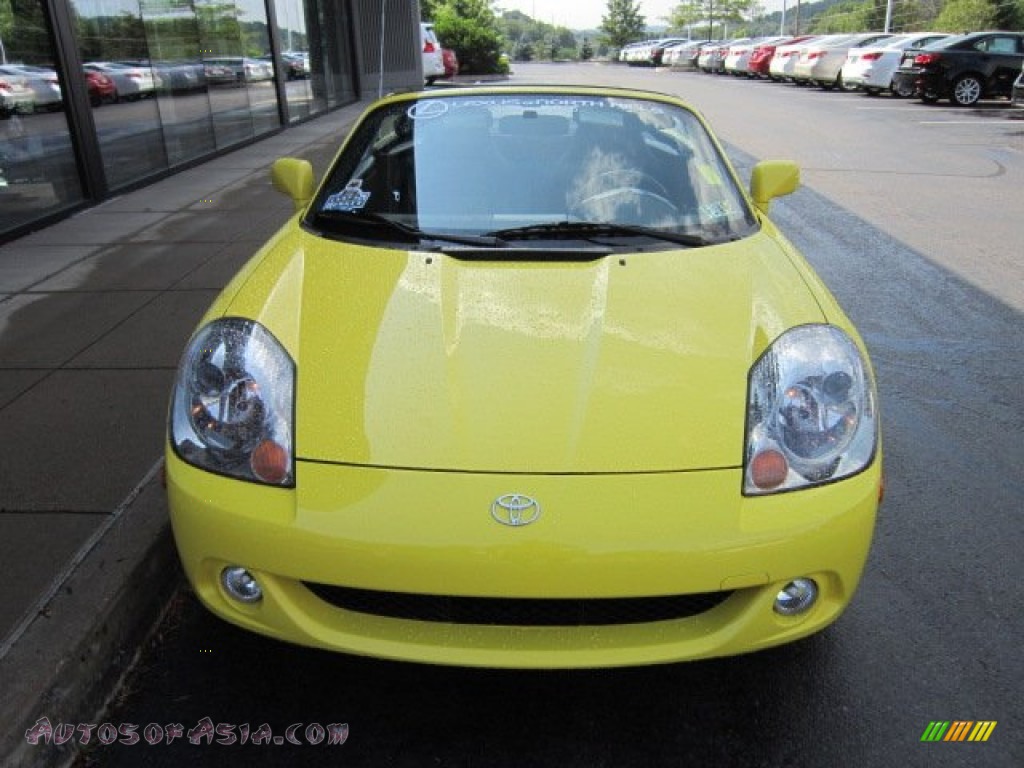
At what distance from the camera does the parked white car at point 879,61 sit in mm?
20609

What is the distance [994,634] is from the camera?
99.6 inches

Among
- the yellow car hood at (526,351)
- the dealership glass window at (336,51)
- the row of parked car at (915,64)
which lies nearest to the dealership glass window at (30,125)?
the yellow car hood at (526,351)

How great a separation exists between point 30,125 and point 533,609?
732 centimetres

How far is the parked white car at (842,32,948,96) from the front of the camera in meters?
20.6

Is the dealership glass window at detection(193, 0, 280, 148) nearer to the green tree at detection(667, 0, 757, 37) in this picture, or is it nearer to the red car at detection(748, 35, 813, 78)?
the red car at detection(748, 35, 813, 78)

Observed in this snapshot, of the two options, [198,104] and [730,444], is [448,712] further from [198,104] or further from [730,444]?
[198,104]

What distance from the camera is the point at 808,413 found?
7.23ft

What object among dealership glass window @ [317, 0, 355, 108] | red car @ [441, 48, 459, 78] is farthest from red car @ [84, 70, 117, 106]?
red car @ [441, 48, 459, 78]

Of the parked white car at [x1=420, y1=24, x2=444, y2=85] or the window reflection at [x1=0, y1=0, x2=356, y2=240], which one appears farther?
the parked white car at [x1=420, y1=24, x2=444, y2=85]

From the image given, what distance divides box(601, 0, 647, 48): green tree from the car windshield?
90.8m

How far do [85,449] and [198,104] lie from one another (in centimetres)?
913

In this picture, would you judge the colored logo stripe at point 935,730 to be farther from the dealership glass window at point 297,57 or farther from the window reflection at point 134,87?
the dealership glass window at point 297,57

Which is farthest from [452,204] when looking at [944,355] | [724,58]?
[724,58]

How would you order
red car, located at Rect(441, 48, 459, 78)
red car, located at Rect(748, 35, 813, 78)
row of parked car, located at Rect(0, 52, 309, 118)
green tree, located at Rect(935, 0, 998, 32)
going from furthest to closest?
green tree, located at Rect(935, 0, 998, 32) → red car, located at Rect(748, 35, 813, 78) → red car, located at Rect(441, 48, 459, 78) → row of parked car, located at Rect(0, 52, 309, 118)
